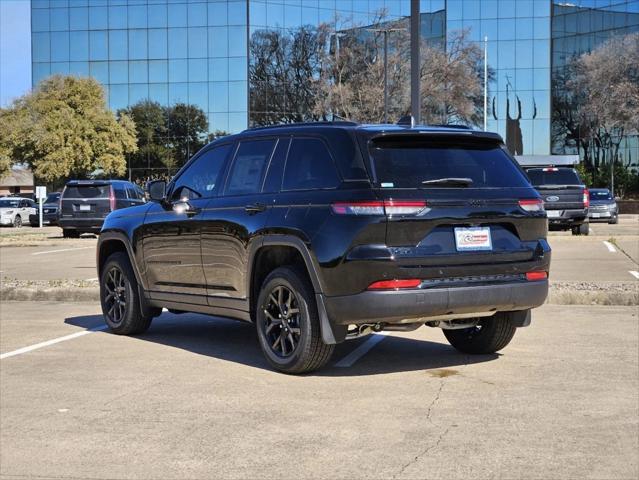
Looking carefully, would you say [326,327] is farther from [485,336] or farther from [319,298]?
[485,336]

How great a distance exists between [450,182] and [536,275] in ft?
3.52

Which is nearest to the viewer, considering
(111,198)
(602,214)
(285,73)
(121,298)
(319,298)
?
(319,298)

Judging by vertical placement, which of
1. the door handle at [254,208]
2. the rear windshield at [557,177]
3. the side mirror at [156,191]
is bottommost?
the door handle at [254,208]

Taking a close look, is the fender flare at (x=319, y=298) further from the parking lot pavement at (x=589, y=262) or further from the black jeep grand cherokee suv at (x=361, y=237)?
the parking lot pavement at (x=589, y=262)

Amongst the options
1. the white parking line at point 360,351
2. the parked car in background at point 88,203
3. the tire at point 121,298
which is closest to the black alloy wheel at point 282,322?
the white parking line at point 360,351

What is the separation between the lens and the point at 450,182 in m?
6.48

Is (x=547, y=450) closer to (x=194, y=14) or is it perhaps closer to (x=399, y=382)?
(x=399, y=382)

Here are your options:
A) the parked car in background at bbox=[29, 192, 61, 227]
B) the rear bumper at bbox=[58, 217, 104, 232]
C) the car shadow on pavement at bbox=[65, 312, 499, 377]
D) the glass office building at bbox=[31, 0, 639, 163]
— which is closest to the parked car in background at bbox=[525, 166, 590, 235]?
the rear bumper at bbox=[58, 217, 104, 232]

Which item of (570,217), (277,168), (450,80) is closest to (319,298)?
(277,168)

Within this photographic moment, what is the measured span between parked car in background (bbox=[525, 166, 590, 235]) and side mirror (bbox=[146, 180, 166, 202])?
1555cm

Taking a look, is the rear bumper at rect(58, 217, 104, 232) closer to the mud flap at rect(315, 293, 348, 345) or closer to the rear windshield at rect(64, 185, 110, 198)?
the rear windshield at rect(64, 185, 110, 198)

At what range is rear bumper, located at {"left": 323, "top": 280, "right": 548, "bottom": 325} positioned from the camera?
613 centimetres

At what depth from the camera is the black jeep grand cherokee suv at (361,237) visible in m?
6.17

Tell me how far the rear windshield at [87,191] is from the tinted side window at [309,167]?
20035 mm
